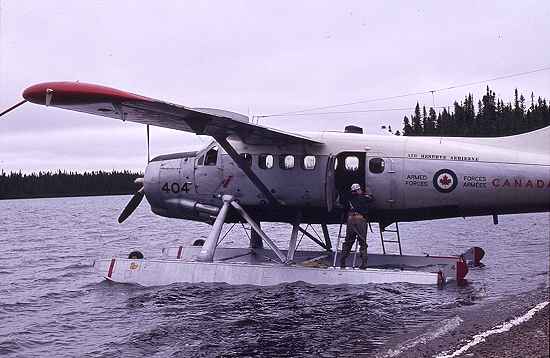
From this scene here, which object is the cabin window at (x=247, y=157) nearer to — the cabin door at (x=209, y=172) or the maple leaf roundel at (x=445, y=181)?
the cabin door at (x=209, y=172)

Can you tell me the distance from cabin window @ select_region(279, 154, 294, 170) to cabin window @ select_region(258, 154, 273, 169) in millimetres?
246

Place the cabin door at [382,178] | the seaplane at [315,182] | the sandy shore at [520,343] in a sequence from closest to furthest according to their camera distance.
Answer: the sandy shore at [520,343] → the seaplane at [315,182] → the cabin door at [382,178]

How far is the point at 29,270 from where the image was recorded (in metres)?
20.8

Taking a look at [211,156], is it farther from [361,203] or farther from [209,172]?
[361,203]

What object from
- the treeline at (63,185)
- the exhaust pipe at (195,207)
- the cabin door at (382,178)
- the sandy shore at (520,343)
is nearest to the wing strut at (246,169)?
the exhaust pipe at (195,207)

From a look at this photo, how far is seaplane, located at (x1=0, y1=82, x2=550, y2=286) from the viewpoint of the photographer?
1270 cm

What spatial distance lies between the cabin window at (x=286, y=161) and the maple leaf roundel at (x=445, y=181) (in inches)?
127

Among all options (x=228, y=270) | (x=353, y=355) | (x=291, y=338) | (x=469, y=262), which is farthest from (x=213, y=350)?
(x=469, y=262)

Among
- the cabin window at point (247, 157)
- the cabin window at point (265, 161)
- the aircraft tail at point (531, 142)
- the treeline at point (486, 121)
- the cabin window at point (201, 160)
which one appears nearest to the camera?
the aircraft tail at point (531, 142)

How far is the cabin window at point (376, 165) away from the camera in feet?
44.6

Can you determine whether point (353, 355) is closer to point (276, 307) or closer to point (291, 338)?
point (291, 338)

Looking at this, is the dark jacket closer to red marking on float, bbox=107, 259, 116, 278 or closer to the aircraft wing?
the aircraft wing

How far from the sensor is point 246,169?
13984mm

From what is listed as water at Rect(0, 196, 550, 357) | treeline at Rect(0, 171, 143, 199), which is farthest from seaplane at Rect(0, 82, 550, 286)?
treeline at Rect(0, 171, 143, 199)
